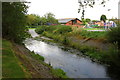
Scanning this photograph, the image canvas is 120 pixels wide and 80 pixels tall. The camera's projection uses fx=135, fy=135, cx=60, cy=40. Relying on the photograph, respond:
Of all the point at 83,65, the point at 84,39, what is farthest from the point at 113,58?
the point at 84,39

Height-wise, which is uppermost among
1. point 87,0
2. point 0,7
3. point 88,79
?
point 0,7

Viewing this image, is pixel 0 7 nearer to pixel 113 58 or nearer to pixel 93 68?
pixel 93 68

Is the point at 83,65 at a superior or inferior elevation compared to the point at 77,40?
inferior

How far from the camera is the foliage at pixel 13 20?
54.7 feet

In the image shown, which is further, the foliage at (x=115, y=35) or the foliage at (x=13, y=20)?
the foliage at (x=13, y=20)

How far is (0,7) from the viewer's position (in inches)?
643

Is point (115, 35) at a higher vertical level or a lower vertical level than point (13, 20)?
lower

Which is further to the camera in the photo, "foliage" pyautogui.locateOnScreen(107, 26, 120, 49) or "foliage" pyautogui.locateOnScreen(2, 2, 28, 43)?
"foliage" pyautogui.locateOnScreen(2, 2, 28, 43)

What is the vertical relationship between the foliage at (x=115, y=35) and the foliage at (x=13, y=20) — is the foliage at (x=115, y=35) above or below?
below

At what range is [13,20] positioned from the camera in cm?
1702

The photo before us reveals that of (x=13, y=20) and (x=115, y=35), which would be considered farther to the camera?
(x=13, y=20)

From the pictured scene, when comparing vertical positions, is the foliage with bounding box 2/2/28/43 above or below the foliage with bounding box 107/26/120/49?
above

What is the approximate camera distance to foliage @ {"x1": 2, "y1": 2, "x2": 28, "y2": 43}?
1667cm

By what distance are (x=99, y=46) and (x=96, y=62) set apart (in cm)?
472
